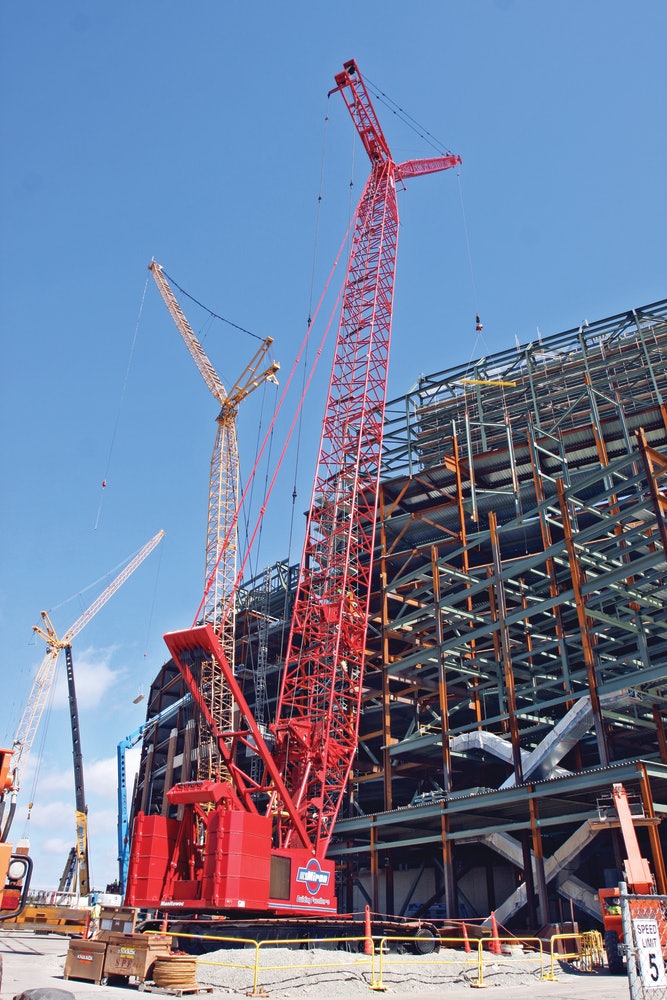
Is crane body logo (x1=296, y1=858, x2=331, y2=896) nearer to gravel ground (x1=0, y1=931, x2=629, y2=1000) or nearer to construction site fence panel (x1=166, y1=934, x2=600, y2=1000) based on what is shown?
construction site fence panel (x1=166, y1=934, x2=600, y2=1000)

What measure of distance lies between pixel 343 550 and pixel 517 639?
11.9 metres

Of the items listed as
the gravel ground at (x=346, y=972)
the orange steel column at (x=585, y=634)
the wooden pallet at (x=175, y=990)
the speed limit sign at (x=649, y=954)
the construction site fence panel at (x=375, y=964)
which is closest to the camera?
the speed limit sign at (x=649, y=954)

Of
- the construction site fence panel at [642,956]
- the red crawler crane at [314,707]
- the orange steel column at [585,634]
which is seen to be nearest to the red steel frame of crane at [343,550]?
the red crawler crane at [314,707]

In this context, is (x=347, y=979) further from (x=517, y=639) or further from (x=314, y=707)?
(x=517, y=639)

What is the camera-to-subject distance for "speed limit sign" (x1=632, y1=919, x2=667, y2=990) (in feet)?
27.8

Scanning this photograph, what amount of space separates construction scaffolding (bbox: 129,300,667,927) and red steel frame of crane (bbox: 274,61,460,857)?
3.09 metres

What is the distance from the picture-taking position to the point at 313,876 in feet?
108

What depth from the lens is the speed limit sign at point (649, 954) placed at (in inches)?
334

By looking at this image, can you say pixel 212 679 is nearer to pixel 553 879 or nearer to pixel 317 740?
pixel 317 740

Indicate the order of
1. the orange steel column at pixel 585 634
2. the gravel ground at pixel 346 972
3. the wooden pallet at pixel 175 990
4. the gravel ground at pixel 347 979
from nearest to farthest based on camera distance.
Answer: the wooden pallet at pixel 175 990 < the gravel ground at pixel 347 979 < the gravel ground at pixel 346 972 < the orange steel column at pixel 585 634

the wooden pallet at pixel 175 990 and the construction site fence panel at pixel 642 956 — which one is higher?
the construction site fence panel at pixel 642 956

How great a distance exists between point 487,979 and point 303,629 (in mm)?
23394

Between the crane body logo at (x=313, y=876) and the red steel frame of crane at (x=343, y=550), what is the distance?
1974 mm

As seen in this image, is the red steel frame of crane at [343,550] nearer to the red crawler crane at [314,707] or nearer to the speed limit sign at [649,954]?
the red crawler crane at [314,707]
